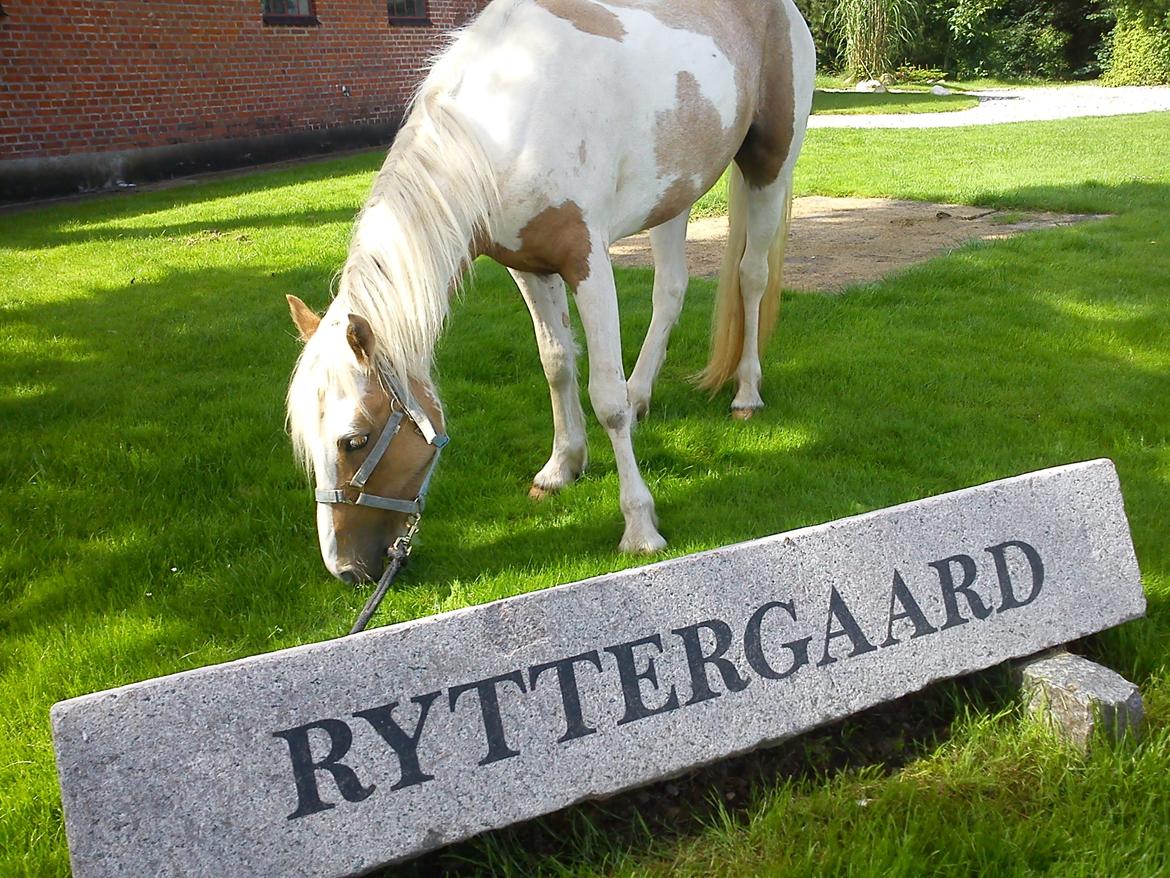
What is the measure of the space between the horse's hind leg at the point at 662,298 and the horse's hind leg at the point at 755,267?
336mm

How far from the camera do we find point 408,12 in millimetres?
15312

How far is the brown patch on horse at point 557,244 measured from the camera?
3.09 meters

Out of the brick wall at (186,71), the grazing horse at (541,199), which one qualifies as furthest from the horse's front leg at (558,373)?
the brick wall at (186,71)

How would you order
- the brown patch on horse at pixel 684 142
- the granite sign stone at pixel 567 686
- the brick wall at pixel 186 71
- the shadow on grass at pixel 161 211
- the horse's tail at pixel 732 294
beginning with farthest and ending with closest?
the brick wall at pixel 186 71
the shadow on grass at pixel 161 211
the horse's tail at pixel 732 294
the brown patch on horse at pixel 684 142
the granite sign stone at pixel 567 686

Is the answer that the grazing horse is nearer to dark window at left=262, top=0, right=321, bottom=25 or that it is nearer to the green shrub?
dark window at left=262, top=0, right=321, bottom=25

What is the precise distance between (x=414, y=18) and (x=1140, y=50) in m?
20.2

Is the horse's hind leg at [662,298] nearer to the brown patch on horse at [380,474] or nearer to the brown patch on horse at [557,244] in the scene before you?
the brown patch on horse at [557,244]

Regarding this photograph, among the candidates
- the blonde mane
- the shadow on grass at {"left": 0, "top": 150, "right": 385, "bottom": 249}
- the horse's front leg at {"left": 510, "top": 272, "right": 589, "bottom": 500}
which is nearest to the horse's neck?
the blonde mane

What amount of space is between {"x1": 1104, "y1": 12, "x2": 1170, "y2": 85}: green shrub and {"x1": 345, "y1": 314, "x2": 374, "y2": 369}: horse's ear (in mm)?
28044

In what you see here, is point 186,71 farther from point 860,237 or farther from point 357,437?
point 357,437

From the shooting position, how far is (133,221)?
916 cm

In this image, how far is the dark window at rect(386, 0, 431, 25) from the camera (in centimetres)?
1496

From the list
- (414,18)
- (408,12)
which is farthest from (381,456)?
(408,12)

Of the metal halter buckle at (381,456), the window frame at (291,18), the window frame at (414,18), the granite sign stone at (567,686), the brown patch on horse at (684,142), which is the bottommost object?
the granite sign stone at (567,686)
